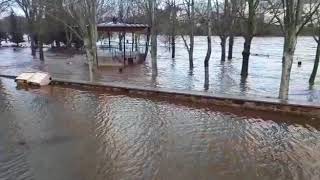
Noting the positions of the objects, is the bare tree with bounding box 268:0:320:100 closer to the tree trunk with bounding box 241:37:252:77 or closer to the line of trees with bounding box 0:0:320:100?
the line of trees with bounding box 0:0:320:100

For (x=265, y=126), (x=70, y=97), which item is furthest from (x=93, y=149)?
(x=70, y=97)

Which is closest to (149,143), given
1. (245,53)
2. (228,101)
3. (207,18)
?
(228,101)

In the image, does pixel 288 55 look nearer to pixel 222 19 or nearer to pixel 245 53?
pixel 245 53

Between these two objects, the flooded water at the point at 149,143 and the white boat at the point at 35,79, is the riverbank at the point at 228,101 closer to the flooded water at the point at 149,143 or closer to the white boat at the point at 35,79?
the flooded water at the point at 149,143

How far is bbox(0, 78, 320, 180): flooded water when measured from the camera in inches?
286

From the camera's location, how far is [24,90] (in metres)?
15.8

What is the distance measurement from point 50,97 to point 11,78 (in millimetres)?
5791

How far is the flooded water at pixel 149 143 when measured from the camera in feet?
23.8

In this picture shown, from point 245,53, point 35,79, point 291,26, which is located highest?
point 291,26

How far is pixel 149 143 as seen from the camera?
8.84 meters

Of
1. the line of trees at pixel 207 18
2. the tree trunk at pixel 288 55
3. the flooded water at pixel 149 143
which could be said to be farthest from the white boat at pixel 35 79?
the tree trunk at pixel 288 55

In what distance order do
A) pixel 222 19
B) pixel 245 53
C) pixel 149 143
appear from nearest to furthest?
pixel 149 143 < pixel 245 53 < pixel 222 19

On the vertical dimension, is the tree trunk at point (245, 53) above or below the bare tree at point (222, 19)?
below

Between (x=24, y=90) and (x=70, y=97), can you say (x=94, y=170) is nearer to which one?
(x=70, y=97)
